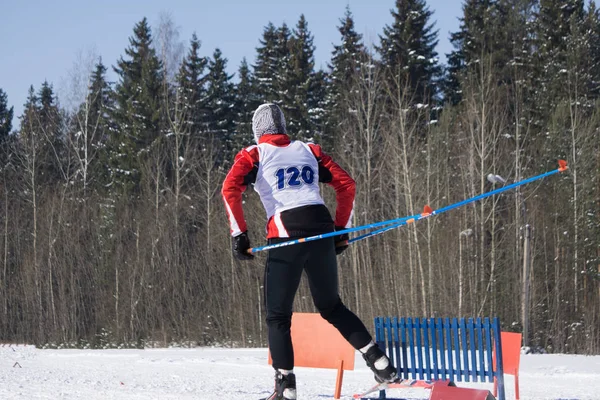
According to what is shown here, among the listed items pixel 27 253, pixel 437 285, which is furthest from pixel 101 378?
pixel 27 253

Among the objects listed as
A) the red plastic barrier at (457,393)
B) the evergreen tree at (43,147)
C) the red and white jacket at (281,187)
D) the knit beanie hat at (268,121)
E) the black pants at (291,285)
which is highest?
the evergreen tree at (43,147)

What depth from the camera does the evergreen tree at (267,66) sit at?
3826cm

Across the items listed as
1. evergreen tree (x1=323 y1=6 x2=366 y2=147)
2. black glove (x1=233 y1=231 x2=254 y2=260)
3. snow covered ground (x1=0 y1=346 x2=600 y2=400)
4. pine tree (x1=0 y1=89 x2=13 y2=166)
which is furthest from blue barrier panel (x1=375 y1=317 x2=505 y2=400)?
pine tree (x1=0 y1=89 x2=13 y2=166)

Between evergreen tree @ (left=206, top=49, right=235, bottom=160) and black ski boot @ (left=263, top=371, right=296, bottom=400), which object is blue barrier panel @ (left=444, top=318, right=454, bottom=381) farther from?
evergreen tree @ (left=206, top=49, right=235, bottom=160)

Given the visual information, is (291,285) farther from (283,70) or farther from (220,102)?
(220,102)

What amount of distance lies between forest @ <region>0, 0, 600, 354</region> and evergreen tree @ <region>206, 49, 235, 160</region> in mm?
112

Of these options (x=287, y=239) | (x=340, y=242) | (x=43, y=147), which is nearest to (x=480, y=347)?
(x=340, y=242)

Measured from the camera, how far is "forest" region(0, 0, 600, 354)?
1107 inches

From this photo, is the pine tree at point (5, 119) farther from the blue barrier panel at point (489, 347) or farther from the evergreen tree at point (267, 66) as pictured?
the blue barrier panel at point (489, 347)

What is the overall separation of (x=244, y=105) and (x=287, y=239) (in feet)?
119

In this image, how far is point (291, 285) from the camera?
471 centimetres

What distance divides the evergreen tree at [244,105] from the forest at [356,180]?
0.18 m

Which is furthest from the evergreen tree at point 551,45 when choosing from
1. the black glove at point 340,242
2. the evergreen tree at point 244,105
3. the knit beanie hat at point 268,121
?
the knit beanie hat at point 268,121

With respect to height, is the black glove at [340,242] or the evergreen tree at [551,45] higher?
the evergreen tree at [551,45]
